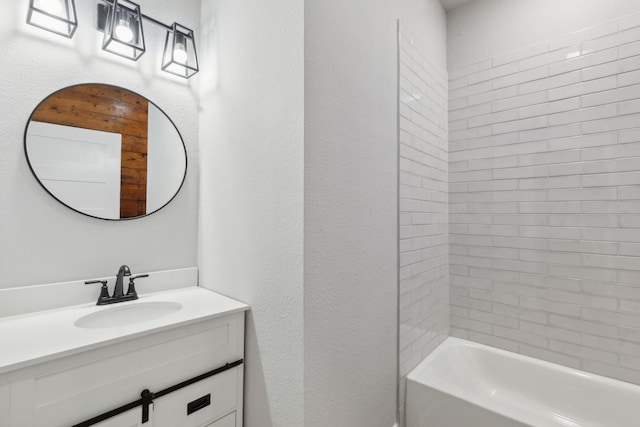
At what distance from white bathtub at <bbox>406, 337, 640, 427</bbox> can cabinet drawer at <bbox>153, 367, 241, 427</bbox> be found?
3.21ft

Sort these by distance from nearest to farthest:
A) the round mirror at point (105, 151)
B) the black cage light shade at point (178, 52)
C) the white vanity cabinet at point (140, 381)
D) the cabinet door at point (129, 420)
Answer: the white vanity cabinet at point (140, 381) → the cabinet door at point (129, 420) → the round mirror at point (105, 151) → the black cage light shade at point (178, 52)

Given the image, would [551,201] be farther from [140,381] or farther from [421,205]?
[140,381]

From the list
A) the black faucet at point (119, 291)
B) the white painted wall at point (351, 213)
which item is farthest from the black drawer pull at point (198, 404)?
the black faucet at point (119, 291)

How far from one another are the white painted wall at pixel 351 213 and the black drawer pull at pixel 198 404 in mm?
432

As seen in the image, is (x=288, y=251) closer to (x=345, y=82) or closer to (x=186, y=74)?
(x=345, y=82)

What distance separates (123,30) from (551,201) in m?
2.53

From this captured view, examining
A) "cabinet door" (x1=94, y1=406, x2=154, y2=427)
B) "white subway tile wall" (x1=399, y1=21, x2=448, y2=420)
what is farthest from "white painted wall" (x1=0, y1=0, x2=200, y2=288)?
"white subway tile wall" (x1=399, y1=21, x2=448, y2=420)

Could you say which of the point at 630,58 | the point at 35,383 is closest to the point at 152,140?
the point at 35,383

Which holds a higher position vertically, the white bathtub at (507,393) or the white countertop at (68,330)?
the white countertop at (68,330)

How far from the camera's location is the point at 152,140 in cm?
159

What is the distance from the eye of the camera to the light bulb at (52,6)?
1198mm

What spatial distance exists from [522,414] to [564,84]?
1.83 meters

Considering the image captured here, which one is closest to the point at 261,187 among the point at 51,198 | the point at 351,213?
the point at 351,213

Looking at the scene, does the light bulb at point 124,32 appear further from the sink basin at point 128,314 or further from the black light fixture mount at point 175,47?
the sink basin at point 128,314
